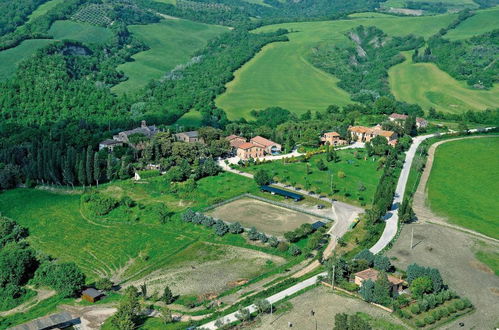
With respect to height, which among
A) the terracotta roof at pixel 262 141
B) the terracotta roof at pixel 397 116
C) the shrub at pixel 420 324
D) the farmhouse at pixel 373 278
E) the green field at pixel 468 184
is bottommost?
the green field at pixel 468 184

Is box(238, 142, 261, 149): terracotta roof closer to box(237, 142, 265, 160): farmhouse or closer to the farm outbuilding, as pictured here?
box(237, 142, 265, 160): farmhouse

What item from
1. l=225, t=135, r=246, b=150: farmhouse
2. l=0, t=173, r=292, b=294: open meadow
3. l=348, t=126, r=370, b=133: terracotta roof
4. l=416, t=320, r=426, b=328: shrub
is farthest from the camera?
l=348, t=126, r=370, b=133: terracotta roof

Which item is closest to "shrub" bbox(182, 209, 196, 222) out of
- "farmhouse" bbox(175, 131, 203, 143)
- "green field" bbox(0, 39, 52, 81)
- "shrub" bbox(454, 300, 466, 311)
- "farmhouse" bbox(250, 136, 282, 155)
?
"farmhouse" bbox(175, 131, 203, 143)

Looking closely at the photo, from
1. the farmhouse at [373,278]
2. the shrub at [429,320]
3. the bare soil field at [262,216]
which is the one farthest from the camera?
the bare soil field at [262,216]

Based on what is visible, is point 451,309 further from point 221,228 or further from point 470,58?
point 470,58

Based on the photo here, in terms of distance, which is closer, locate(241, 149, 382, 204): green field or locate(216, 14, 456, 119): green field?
locate(241, 149, 382, 204): green field

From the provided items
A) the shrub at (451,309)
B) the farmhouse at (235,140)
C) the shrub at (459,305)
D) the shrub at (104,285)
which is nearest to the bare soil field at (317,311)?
the shrub at (451,309)

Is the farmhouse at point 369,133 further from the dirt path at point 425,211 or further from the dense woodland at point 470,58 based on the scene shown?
the dense woodland at point 470,58

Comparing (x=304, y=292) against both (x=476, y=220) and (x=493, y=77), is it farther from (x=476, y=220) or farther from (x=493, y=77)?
(x=493, y=77)
